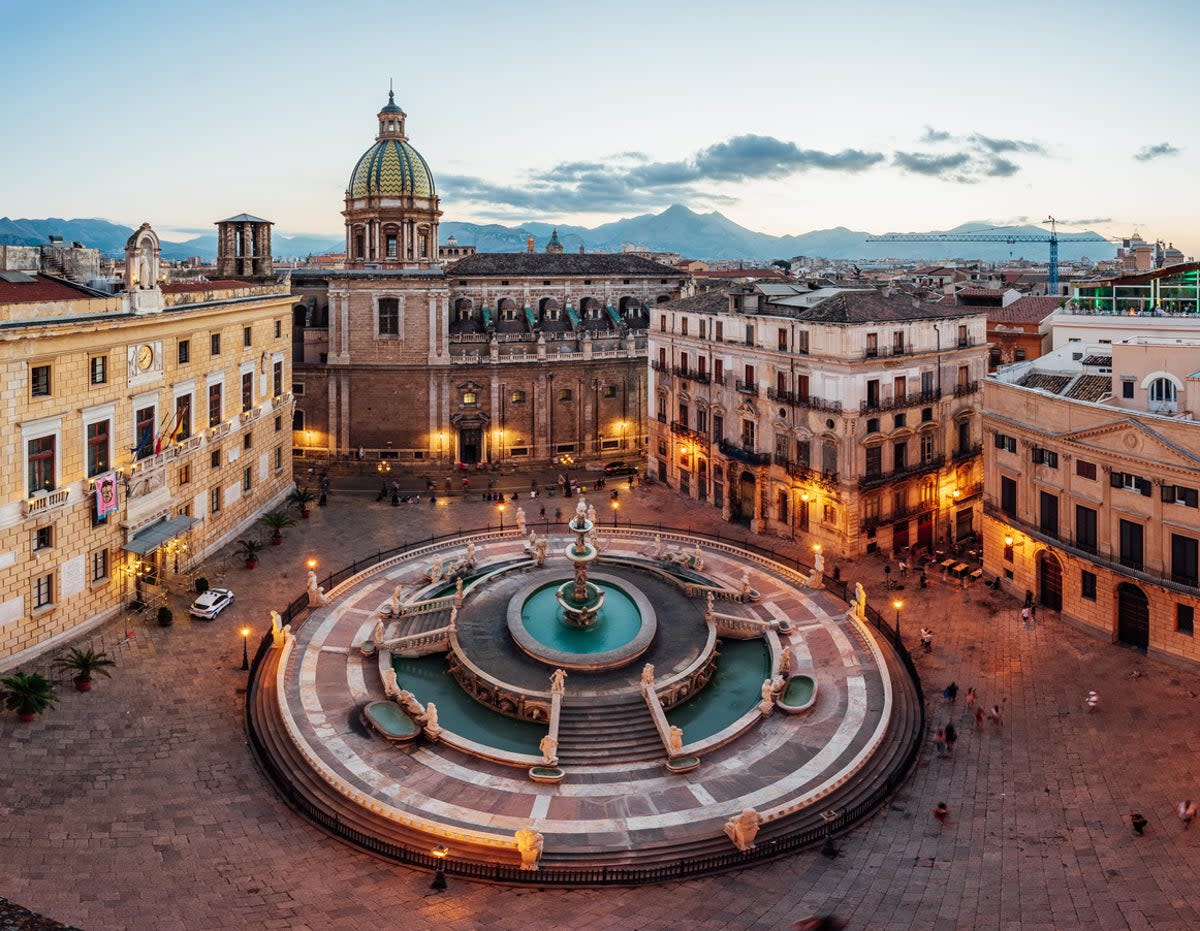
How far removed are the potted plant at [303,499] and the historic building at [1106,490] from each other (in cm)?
4164

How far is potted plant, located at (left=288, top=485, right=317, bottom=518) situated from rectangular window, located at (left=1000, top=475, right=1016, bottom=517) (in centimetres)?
4182

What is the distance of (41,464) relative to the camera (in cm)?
3538

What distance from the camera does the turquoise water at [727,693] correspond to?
3284 cm

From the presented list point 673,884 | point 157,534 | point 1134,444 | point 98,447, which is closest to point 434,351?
point 157,534

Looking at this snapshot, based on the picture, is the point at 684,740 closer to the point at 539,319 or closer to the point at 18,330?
the point at 18,330

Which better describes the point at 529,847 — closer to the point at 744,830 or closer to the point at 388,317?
the point at 744,830

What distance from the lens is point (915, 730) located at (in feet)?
105

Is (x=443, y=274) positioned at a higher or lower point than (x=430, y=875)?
higher

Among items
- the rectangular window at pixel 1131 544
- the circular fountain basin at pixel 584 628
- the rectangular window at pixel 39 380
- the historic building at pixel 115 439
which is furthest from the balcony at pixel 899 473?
the rectangular window at pixel 39 380

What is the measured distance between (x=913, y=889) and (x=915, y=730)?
919cm

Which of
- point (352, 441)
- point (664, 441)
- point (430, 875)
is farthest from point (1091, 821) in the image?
point (352, 441)

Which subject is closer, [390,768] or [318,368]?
[390,768]

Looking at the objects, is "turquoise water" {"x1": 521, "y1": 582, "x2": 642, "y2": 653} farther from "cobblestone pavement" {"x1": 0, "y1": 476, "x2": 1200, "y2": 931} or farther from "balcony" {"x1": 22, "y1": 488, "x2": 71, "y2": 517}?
"balcony" {"x1": 22, "y1": 488, "x2": 71, "y2": 517}

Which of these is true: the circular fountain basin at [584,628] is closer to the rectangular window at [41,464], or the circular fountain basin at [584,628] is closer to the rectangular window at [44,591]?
the rectangular window at [44,591]
